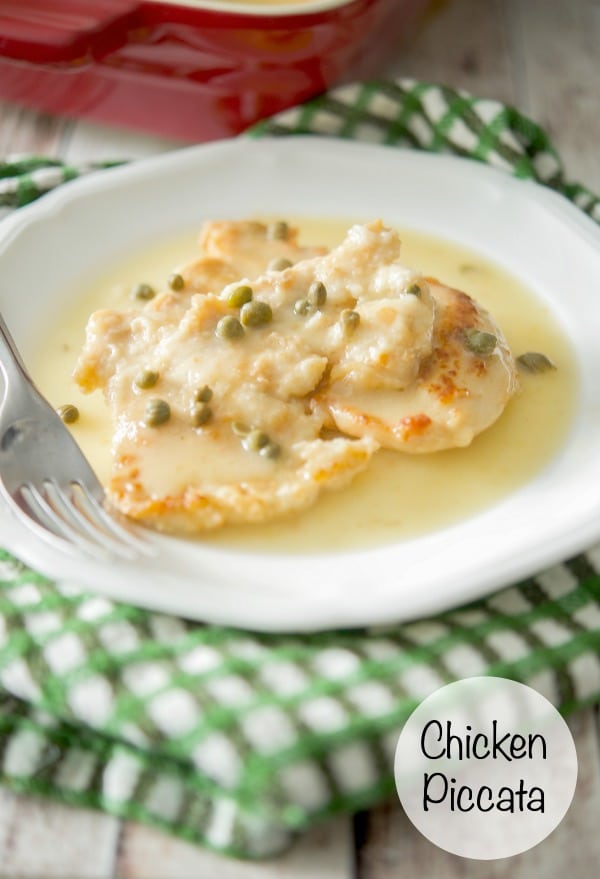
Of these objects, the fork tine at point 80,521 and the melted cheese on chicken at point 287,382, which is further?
the melted cheese on chicken at point 287,382

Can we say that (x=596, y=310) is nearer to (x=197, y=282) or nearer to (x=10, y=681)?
(x=197, y=282)

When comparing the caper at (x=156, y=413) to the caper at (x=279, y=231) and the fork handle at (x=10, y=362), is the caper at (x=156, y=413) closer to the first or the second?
the fork handle at (x=10, y=362)

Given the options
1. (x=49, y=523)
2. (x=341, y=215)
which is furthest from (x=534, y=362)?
(x=49, y=523)

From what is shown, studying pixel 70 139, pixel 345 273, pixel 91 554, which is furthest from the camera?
pixel 70 139

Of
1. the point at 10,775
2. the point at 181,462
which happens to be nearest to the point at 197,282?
the point at 181,462

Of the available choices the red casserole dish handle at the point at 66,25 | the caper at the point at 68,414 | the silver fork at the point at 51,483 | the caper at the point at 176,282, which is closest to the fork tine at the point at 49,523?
the silver fork at the point at 51,483

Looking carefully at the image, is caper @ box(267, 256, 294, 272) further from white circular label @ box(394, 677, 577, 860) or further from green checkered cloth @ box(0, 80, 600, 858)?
white circular label @ box(394, 677, 577, 860)
